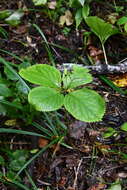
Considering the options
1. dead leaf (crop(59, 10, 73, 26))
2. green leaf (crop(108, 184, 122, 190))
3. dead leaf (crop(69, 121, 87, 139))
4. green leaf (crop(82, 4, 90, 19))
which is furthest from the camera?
dead leaf (crop(59, 10, 73, 26))

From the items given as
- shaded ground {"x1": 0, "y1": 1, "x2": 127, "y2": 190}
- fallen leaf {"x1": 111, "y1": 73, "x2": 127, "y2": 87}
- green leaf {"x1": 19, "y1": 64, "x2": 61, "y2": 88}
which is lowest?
shaded ground {"x1": 0, "y1": 1, "x2": 127, "y2": 190}

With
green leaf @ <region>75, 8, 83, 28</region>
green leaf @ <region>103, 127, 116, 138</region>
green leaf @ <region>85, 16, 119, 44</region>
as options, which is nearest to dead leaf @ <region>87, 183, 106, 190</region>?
green leaf @ <region>103, 127, 116, 138</region>

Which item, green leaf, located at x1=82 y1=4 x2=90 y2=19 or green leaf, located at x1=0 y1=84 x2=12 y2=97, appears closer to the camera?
green leaf, located at x1=0 y1=84 x2=12 y2=97

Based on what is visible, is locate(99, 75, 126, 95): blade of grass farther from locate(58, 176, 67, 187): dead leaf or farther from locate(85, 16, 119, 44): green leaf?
locate(58, 176, 67, 187): dead leaf

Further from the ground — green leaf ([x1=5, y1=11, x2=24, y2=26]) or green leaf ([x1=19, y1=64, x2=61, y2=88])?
green leaf ([x1=5, y1=11, x2=24, y2=26])

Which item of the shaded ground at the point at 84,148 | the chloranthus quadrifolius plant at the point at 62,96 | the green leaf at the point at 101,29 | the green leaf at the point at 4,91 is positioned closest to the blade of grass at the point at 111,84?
the shaded ground at the point at 84,148

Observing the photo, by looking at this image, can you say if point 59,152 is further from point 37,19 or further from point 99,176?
point 37,19

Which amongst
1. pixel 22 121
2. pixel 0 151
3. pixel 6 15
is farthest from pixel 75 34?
pixel 0 151

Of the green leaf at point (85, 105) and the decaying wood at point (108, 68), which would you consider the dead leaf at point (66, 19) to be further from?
the green leaf at point (85, 105)
